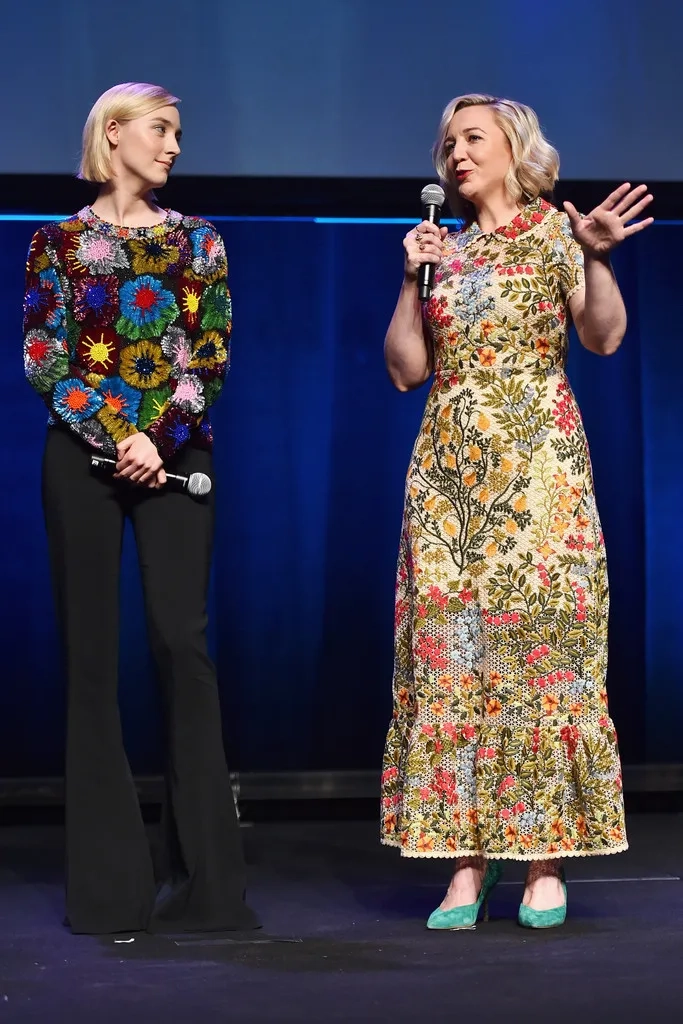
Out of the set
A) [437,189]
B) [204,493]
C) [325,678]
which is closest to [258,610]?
[325,678]

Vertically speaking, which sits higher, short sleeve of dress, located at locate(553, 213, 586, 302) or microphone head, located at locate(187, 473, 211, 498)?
short sleeve of dress, located at locate(553, 213, 586, 302)

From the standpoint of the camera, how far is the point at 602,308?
2.70 metres

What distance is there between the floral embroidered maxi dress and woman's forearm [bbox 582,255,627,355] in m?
0.09

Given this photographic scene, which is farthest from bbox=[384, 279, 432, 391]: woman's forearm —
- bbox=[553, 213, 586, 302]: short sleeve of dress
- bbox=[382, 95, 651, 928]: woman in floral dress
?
bbox=[553, 213, 586, 302]: short sleeve of dress

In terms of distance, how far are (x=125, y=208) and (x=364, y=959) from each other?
1477mm

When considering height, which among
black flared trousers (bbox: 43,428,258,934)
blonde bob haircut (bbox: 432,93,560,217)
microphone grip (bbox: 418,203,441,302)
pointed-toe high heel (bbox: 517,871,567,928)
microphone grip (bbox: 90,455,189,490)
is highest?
blonde bob haircut (bbox: 432,93,560,217)

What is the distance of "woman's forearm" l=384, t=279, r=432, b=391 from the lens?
287cm

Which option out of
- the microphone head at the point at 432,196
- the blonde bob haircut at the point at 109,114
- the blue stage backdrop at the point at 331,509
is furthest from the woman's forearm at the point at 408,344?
the blue stage backdrop at the point at 331,509

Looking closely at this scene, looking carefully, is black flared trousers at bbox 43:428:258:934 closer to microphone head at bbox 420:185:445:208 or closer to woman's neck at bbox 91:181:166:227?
woman's neck at bbox 91:181:166:227

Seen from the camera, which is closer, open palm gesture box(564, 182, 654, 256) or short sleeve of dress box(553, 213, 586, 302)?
open palm gesture box(564, 182, 654, 256)

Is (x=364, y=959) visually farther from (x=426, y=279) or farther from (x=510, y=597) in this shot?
(x=426, y=279)

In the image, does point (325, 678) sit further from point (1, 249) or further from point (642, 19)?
point (642, 19)

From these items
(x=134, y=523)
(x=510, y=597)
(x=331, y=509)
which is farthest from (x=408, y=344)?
(x=331, y=509)

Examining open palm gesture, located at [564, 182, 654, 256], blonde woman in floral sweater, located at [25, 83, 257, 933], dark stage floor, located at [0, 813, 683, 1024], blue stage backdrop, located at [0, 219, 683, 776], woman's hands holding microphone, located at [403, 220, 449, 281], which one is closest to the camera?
dark stage floor, located at [0, 813, 683, 1024]
